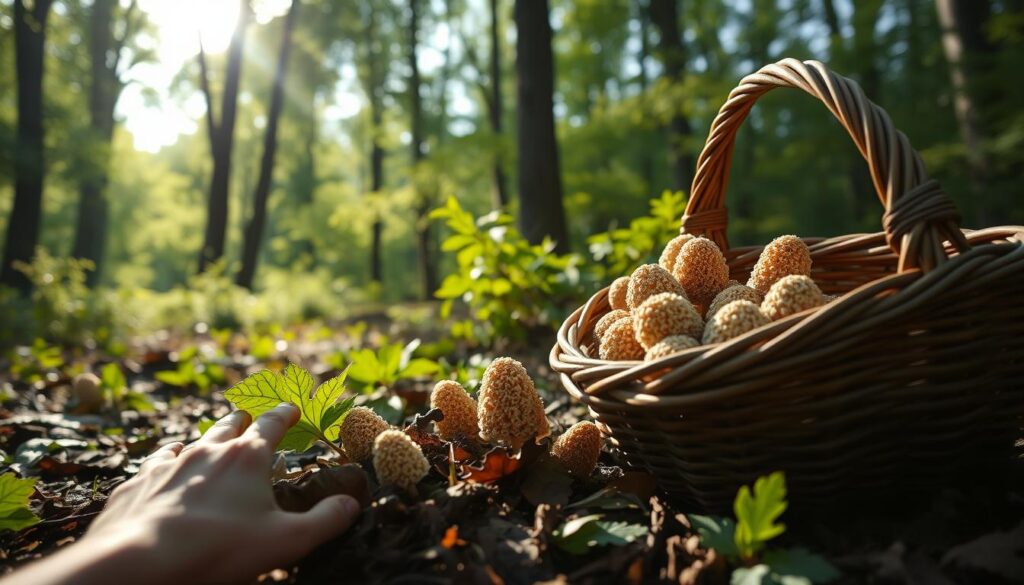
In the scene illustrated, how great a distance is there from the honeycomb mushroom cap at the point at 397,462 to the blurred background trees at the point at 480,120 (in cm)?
228

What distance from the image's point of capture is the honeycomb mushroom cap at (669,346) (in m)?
1.30

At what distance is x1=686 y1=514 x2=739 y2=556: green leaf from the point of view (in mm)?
1084

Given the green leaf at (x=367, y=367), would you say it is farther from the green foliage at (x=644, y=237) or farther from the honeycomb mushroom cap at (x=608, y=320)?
the green foliage at (x=644, y=237)

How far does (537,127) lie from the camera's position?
212 inches

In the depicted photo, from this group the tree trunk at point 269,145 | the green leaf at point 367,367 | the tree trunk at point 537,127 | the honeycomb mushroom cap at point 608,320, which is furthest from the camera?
the tree trunk at point 269,145

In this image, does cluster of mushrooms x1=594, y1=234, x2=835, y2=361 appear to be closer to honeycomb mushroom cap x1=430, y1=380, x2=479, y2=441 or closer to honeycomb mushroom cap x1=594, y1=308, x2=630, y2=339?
honeycomb mushroom cap x1=594, y1=308, x2=630, y2=339

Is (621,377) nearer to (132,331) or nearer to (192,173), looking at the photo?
(132,331)

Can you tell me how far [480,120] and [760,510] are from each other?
22.5 meters

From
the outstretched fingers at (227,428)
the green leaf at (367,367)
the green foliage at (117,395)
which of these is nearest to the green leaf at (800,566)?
the outstretched fingers at (227,428)

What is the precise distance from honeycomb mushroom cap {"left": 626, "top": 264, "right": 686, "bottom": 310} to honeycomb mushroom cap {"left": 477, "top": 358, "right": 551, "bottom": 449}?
1.29 feet

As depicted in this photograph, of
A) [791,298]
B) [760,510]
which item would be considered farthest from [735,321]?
[760,510]

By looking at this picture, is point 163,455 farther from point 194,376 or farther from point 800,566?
point 194,376

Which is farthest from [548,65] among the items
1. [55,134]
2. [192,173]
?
[192,173]

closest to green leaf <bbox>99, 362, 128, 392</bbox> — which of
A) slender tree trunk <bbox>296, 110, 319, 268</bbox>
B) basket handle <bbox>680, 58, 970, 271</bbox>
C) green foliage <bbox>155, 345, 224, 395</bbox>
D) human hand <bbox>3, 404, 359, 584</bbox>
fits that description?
green foliage <bbox>155, 345, 224, 395</bbox>
